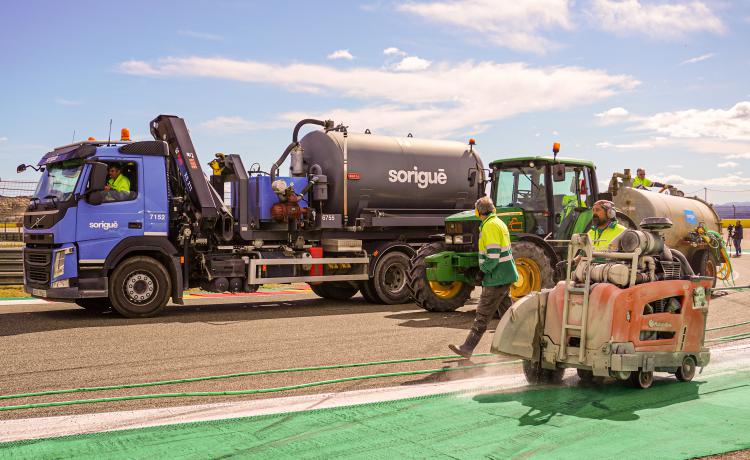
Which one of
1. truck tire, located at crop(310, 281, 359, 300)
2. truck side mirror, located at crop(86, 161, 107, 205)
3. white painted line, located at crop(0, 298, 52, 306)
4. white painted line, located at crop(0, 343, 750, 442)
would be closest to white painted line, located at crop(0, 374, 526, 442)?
white painted line, located at crop(0, 343, 750, 442)

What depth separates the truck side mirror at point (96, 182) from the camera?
469 inches

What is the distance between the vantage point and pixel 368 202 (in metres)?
14.7

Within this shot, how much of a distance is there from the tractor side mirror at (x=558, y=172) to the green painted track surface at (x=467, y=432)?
6157 millimetres

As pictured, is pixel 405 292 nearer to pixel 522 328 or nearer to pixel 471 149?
pixel 471 149

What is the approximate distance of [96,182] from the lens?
1191 cm

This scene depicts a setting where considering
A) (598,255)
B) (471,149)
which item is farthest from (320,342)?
(471,149)

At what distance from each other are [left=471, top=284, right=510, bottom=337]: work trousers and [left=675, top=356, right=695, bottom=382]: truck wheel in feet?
6.21

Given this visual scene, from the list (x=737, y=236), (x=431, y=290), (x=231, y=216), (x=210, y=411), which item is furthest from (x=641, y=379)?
(x=737, y=236)

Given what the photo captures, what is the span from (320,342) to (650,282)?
4.47 m

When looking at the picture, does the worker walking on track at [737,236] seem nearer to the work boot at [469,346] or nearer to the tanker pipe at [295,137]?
the tanker pipe at [295,137]

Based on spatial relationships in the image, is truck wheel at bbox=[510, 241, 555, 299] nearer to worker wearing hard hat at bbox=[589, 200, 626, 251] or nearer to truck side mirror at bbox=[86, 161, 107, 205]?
worker wearing hard hat at bbox=[589, 200, 626, 251]

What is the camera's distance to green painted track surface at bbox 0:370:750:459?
492cm

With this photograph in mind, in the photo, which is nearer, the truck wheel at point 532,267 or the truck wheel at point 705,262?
the truck wheel at point 532,267

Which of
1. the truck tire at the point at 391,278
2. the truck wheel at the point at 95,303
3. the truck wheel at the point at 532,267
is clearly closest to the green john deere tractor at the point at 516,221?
the truck wheel at the point at 532,267
